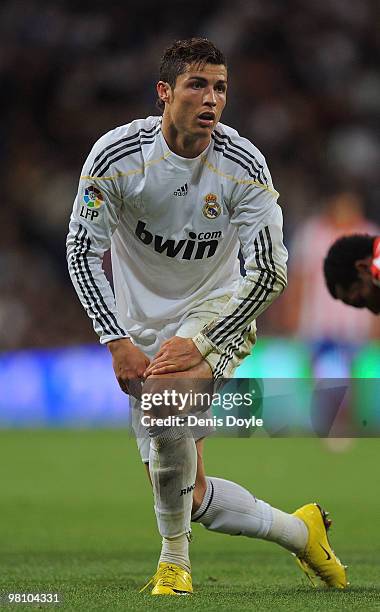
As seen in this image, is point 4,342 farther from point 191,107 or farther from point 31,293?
point 191,107

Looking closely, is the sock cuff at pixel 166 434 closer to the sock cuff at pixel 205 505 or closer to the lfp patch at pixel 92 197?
the sock cuff at pixel 205 505

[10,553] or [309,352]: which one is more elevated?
[309,352]

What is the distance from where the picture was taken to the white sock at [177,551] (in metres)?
4.83

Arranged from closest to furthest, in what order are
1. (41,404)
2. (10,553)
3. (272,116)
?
1. (10,553)
2. (41,404)
3. (272,116)

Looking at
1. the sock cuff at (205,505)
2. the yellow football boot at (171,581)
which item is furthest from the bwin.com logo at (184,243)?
the yellow football boot at (171,581)

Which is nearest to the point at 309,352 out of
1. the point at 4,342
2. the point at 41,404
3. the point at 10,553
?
the point at 41,404

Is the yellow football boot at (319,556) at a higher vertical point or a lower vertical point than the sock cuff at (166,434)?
lower

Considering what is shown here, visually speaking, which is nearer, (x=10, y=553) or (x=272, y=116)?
(x=10, y=553)

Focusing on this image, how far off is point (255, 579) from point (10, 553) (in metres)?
1.37

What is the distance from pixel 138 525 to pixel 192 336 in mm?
2786

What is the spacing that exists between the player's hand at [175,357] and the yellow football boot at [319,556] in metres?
1.04

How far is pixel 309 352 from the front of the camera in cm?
1181

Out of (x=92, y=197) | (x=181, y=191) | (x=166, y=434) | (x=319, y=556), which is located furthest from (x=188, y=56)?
(x=319, y=556)

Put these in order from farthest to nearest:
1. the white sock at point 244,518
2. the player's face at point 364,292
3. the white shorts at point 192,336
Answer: the white sock at point 244,518 → the white shorts at point 192,336 → the player's face at point 364,292
